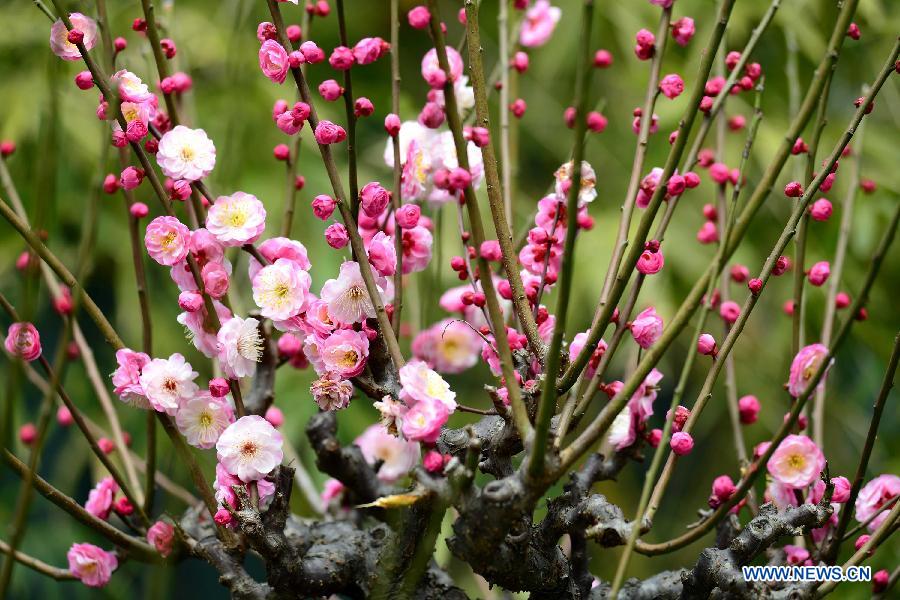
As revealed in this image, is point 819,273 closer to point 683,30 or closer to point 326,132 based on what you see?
point 683,30

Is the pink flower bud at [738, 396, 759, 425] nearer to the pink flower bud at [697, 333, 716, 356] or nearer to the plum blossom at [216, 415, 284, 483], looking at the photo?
the pink flower bud at [697, 333, 716, 356]

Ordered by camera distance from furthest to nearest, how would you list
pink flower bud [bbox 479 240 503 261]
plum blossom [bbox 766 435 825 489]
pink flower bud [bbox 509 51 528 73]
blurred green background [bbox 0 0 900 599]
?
blurred green background [bbox 0 0 900 599], pink flower bud [bbox 509 51 528 73], plum blossom [bbox 766 435 825 489], pink flower bud [bbox 479 240 503 261]

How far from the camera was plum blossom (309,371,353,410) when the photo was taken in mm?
488

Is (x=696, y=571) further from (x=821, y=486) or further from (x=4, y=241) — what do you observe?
(x=4, y=241)

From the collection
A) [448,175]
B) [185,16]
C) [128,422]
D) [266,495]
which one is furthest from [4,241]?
[448,175]

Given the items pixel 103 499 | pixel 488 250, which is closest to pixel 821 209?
pixel 488 250

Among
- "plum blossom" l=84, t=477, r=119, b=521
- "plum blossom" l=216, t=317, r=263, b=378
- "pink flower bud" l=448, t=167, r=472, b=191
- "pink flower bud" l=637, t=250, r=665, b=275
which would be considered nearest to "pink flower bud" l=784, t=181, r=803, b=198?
"pink flower bud" l=637, t=250, r=665, b=275

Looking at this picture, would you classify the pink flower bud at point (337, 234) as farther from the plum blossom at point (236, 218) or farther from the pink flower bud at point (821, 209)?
the pink flower bud at point (821, 209)

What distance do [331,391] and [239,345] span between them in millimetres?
57

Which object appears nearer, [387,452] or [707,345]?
[707,345]

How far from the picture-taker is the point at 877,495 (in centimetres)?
56

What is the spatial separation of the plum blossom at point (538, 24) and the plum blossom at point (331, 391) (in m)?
0.36

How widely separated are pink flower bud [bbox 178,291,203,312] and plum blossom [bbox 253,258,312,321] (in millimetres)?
36

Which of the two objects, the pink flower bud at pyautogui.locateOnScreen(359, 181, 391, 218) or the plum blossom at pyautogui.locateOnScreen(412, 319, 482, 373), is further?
the plum blossom at pyautogui.locateOnScreen(412, 319, 482, 373)
